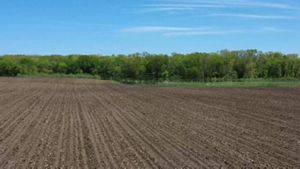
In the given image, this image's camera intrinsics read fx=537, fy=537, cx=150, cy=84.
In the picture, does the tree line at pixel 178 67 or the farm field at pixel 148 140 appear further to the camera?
the tree line at pixel 178 67

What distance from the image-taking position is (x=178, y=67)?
380ft

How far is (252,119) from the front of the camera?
971 inches

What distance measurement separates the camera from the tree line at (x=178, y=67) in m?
114

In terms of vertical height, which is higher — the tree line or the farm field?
the farm field

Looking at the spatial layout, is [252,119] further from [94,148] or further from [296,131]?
[94,148]

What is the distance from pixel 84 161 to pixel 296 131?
960 centimetres

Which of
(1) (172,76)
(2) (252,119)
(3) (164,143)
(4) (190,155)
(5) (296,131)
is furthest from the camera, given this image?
(1) (172,76)

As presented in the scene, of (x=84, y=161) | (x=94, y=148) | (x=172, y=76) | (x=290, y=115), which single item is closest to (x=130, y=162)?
(x=84, y=161)

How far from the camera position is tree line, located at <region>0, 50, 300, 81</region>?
11431 cm

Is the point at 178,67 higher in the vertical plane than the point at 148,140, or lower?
lower

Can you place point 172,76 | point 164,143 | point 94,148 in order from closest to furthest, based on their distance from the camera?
point 94,148, point 164,143, point 172,76

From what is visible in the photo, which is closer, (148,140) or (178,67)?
(148,140)

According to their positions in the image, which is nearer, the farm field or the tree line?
the farm field

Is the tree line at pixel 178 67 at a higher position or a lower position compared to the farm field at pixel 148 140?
lower
